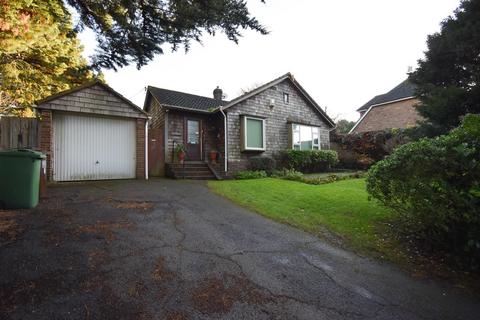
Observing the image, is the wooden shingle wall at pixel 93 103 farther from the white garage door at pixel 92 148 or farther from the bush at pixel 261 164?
the bush at pixel 261 164

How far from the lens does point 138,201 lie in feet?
20.9

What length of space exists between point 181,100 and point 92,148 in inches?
251

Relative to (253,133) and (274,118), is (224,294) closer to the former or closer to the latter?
(253,133)

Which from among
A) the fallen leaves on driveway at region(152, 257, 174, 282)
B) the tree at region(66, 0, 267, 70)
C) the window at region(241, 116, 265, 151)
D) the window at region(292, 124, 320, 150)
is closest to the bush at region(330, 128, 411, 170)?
the window at region(292, 124, 320, 150)

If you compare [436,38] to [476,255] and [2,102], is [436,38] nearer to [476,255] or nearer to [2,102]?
[476,255]

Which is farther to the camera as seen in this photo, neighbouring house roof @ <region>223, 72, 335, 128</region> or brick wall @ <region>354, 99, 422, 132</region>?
brick wall @ <region>354, 99, 422, 132</region>

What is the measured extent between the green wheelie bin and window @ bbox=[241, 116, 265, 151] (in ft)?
30.8

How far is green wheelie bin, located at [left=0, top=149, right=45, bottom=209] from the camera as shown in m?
4.95

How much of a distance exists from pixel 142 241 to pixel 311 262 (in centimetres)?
250

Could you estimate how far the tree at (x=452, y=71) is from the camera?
29.1 ft

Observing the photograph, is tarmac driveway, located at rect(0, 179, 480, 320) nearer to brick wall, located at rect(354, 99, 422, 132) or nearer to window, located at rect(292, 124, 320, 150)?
window, located at rect(292, 124, 320, 150)

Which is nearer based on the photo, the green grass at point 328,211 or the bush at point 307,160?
the green grass at point 328,211

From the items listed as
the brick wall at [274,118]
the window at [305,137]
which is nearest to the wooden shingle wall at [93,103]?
the brick wall at [274,118]

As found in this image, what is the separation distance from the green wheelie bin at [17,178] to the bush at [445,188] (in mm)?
6883
